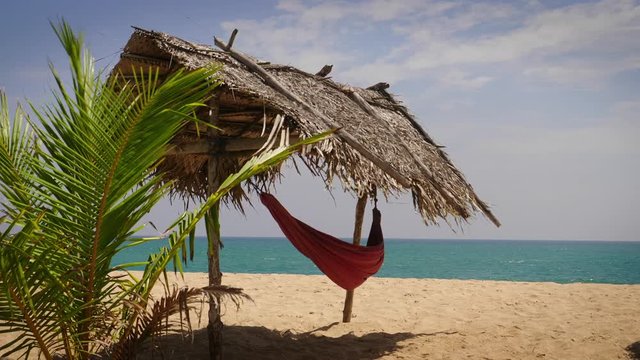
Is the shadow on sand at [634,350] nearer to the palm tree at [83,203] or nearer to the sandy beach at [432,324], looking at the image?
the sandy beach at [432,324]

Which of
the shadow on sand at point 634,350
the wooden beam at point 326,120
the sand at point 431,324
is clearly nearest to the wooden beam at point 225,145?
the wooden beam at point 326,120

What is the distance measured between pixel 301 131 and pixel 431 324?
288cm

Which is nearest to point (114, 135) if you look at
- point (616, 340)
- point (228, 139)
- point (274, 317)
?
point (228, 139)

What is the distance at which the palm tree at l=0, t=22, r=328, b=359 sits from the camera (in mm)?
2266

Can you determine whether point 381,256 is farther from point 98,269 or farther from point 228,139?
point 98,269

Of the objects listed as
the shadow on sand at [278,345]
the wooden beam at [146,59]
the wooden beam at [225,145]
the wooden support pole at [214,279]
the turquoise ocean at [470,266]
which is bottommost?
the turquoise ocean at [470,266]

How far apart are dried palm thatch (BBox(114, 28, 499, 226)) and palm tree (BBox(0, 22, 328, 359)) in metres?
0.54

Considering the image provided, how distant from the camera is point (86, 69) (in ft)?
8.36

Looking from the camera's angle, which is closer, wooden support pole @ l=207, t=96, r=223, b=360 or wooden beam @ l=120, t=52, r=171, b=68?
wooden support pole @ l=207, t=96, r=223, b=360

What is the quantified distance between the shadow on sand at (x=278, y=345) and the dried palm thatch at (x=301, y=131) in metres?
1.13

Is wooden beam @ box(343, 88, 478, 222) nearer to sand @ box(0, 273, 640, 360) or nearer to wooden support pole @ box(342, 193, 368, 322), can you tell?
wooden support pole @ box(342, 193, 368, 322)

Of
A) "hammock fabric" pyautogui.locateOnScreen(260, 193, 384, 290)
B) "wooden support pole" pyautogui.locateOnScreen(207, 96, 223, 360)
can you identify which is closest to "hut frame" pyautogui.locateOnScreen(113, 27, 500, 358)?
"wooden support pole" pyautogui.locateOnScreen(207, 96, 223, 360)

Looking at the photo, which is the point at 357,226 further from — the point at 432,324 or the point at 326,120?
the point at 326,120

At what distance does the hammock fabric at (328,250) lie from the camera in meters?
3.97
